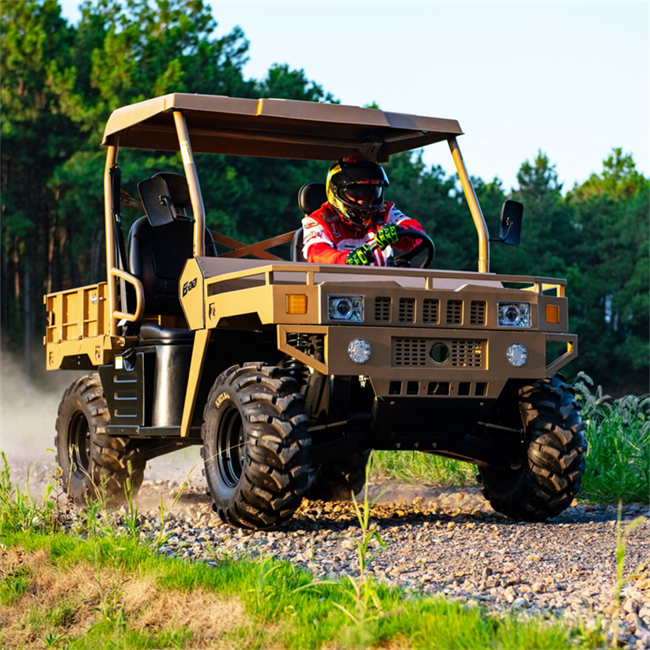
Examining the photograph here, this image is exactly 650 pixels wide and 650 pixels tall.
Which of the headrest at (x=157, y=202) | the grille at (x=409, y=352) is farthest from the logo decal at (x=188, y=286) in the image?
the grille at (x=409, y=352)

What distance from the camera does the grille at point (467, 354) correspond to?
689 cm

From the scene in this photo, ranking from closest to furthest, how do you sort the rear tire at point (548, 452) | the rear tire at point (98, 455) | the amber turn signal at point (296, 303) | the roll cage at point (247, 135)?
the amber turn signal at point (296, 303) < the rear tire at point (548, 452) < the roll cage at point (247, 135) < the rear tire at point (98, 455)

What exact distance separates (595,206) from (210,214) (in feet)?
106

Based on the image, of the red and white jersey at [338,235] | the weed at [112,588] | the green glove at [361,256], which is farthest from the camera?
the red and white jersey at [338,235]

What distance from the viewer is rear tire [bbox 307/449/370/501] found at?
9.01 metres

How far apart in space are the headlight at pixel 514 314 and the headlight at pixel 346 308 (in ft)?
3.11

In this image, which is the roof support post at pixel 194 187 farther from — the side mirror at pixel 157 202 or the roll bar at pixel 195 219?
the side mirror at pixel 157 202

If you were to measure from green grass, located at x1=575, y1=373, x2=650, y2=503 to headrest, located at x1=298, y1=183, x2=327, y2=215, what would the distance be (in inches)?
106

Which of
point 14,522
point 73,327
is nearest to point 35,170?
point 73,327

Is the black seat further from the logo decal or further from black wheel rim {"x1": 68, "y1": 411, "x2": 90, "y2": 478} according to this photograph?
black wheel rim {"x1": 68, "y1": 411, "x2": 90, "y2": 478}

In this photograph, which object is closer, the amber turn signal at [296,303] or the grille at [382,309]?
Answer: the amber turn signal at [296,303]

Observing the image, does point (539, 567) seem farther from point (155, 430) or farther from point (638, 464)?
point (638, 464)

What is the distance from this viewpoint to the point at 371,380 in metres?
6.62

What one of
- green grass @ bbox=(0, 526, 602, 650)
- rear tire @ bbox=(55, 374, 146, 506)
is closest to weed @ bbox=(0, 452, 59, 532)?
green grass @ bbox=(0, 526, 602, 650)
